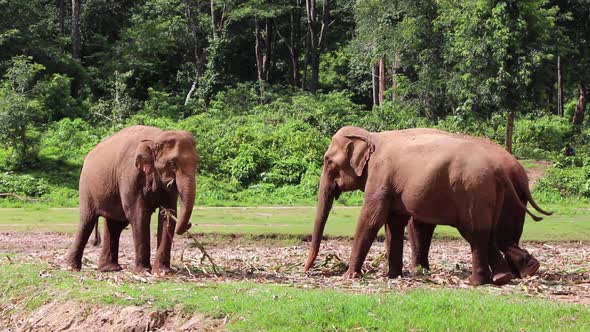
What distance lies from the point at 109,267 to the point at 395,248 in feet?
17.0

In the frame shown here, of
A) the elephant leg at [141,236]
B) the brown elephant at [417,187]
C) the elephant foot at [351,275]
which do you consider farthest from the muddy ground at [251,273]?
the brown elephant at [417,187]

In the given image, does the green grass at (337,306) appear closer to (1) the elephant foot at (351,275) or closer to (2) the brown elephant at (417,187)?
(2) the brown elephant at (417,187)

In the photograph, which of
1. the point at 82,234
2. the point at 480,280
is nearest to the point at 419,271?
the point at 480,280

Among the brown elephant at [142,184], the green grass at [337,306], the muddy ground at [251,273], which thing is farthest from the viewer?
the brown elephant at [142,184]

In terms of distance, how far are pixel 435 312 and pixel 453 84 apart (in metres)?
33.9

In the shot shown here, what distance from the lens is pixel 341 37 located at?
70.1 metres

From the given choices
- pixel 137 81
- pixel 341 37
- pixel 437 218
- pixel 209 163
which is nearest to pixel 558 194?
pixel 209 163

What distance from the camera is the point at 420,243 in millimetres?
16656

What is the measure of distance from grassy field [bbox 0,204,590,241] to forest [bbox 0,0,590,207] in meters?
2.80

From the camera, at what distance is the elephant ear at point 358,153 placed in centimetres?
1641

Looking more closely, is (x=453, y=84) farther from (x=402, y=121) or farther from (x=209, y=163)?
(x=209, y=163)

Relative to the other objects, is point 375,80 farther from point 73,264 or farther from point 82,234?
point 73,264

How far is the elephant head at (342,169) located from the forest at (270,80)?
49.8ft

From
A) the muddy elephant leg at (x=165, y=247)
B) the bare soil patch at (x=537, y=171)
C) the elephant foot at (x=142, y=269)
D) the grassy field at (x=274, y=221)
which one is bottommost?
the bare soil patch at (x=537, y=171)
